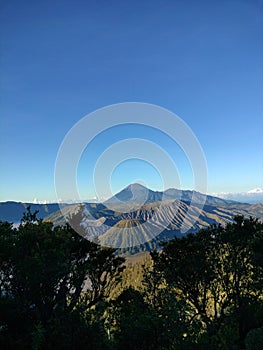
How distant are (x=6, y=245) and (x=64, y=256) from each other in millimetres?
4392

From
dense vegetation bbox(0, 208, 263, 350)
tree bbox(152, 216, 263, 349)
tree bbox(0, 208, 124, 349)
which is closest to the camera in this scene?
dense vegetation bbox(0, 208, 263, 350)

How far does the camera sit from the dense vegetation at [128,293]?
12656mm

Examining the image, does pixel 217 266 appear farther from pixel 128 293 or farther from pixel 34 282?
pixel 34 282

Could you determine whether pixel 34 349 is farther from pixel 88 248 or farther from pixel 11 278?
pixel 88 248

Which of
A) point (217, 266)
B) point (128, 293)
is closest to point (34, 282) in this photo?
point (128, 293)

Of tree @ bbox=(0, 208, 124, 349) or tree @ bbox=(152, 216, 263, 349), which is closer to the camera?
tree @ bbox=(0, 208, 124, 349)

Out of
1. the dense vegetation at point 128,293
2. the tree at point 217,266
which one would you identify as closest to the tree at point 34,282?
the dense vegetation at point 128,293

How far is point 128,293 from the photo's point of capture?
78.6 feet

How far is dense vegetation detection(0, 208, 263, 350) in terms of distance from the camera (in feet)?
41.5

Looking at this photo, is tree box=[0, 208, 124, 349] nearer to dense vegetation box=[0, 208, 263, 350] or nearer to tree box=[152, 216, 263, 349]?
dense vegetation box=[0, 208, 263, 350]

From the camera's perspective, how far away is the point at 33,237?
19.4 m

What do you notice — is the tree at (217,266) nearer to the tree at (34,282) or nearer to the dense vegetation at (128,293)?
the dense vegetation at (128,293)

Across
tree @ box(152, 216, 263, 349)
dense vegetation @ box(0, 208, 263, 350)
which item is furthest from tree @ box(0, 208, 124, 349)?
tree @ box(152, 216, 263, 349)

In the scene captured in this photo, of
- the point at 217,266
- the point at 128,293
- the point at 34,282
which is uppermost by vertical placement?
the point at 34,282
